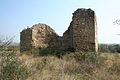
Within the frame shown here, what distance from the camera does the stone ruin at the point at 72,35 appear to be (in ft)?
59.7

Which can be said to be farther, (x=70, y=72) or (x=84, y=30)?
(x=84, y=30)

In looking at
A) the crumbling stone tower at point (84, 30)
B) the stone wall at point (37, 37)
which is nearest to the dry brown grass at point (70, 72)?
the crumbling stone tower at point (84, 30)

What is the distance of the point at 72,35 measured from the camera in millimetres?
19078

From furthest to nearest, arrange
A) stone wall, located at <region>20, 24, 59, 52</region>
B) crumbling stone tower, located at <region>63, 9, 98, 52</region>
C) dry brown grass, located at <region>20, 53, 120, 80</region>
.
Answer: stone wall, located at <region>20, 24, 59, 52</region> → crumbling stone tower, located at <region>63, 9, 98, 52</region> → dry brown grass, located at <region>20, 53, 120, 80</region>

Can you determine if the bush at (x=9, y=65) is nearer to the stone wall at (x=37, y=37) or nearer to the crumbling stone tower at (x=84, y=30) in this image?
the crumbling stone tower at (x=84, y=30)

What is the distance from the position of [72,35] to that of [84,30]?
48.1 inches

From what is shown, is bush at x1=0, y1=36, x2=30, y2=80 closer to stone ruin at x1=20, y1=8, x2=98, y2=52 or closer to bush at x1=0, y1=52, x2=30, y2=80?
bush at x1=0, y1=52, x2=30, y2=80

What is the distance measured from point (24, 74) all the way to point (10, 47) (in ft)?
3.38

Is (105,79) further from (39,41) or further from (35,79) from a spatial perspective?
(39,41)

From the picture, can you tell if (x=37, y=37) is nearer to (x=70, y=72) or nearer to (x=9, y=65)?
(x=70, y=72)

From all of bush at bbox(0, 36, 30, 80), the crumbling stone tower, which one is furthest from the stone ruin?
bush at bbox(0, 36, 30, 80)

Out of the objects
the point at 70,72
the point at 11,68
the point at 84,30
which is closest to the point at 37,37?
the point at 84,30

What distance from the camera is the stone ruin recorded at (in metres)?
18.2

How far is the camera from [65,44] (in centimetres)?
1983
